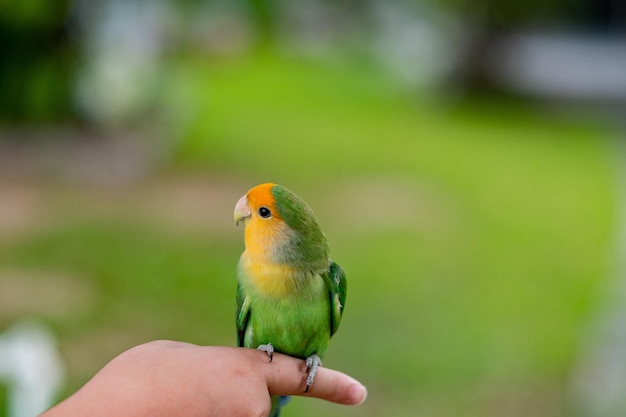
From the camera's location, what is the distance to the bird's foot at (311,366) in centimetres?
155

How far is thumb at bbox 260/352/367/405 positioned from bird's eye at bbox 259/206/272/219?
294mm

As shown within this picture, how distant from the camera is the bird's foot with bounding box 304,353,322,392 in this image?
1.55m

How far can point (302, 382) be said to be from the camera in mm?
1556

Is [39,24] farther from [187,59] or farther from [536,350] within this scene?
[187,59]

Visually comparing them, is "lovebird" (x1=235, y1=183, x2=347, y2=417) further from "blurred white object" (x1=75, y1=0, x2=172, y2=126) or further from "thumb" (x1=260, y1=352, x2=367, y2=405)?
"blurred white object" (x1=75, y1=0, x2=172, y2=126)

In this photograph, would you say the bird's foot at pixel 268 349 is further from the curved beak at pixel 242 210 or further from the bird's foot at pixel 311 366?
the curved beak at pixel 242 210

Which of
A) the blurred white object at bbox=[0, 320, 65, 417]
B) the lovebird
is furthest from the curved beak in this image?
the blurred white object at bbox=[0, 320, 65, 417]

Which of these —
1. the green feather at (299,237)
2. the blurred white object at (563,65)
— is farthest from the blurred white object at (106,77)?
the blurred white object at (563,65)

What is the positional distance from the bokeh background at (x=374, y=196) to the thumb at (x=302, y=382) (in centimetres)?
136

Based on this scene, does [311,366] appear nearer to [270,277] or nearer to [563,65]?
[270,277]

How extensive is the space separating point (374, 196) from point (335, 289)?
6337 mm

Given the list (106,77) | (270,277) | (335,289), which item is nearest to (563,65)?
(106,77)

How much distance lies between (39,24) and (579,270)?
5336 mm

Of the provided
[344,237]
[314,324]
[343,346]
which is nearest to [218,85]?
[344,237]
